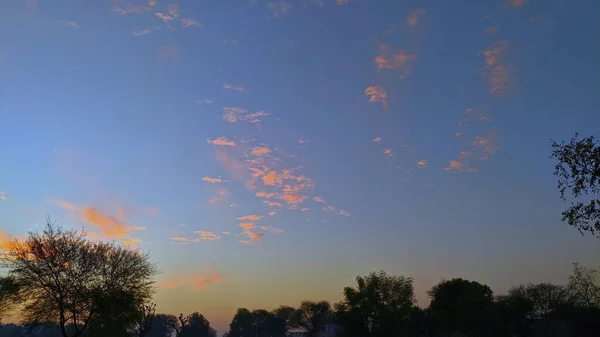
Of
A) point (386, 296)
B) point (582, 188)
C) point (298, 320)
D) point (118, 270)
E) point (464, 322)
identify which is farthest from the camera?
point (298, 320)

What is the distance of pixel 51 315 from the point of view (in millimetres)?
40188

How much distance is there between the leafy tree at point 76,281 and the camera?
1515 inches

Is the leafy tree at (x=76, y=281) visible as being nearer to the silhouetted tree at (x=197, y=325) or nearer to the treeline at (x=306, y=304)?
the treeline at (x=306, y=304)

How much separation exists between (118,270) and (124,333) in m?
7.42

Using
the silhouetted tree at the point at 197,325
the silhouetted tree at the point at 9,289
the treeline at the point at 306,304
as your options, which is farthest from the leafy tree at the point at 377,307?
the silhouetted tree at the point at 197,325

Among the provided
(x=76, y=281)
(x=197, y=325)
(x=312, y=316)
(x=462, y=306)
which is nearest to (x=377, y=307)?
(x=462, y=306)

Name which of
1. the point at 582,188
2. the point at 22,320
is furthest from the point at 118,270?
the point at 582,188

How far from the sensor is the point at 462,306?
7775 centimetres

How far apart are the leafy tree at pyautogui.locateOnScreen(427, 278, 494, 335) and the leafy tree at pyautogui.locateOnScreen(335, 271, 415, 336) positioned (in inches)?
251

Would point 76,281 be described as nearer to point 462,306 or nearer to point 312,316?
point 462,306

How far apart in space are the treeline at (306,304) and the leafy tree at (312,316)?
15.1 inches

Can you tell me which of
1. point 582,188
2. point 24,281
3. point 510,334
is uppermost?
point 582,188

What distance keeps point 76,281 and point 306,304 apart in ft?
403

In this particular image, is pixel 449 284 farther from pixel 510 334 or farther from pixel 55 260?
pixel 55 260
